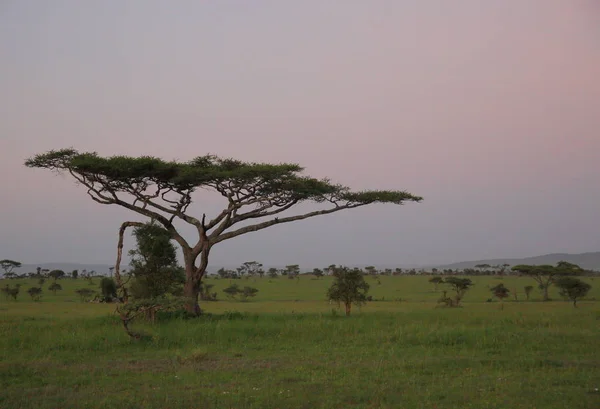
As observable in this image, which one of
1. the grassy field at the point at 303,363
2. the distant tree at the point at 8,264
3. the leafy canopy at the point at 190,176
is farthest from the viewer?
the distant tree at the point at 8,264

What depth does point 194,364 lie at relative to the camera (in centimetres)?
1149

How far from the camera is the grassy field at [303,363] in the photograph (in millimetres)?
8391

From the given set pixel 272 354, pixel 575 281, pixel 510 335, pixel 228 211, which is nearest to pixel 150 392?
pixel 272 354

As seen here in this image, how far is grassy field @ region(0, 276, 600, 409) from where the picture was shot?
8391 millimetres

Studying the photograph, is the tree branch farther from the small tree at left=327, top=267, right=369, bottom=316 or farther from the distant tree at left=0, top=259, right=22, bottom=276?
the distant tree at left=0, top=259, right=22, bottom=276

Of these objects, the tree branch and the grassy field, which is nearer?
the grassy field

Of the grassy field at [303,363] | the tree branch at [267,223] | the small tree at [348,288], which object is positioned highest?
the tree branch at [267,223]

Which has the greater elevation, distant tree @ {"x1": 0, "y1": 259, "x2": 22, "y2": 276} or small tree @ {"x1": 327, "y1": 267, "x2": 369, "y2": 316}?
distant tree @ {"x1": 0, "y1": 259, "x2": 22, "y2": 276}

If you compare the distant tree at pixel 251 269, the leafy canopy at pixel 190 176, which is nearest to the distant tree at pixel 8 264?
the distant tree at pixel 251 269

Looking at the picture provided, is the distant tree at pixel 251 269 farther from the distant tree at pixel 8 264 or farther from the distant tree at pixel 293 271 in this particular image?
the distant tree at pixel 8 264

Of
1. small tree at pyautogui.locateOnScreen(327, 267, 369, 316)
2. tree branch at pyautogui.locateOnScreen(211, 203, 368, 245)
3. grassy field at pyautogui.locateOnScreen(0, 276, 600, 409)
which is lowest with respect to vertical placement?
grassy field at pyautogui.locateOnScreen(0, 276, 600, 409)

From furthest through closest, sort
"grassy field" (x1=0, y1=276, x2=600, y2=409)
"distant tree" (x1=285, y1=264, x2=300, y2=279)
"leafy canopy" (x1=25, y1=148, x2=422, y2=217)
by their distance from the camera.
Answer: "distant tree" (x1=285, y1=264, x2=300, y2=279) → "leafy canopy" (x1=25, y1=148, x2=422, y2=217) → "grassy field" (x1=0, y1=276, x2=600, y2=409)

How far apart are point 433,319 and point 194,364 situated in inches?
407

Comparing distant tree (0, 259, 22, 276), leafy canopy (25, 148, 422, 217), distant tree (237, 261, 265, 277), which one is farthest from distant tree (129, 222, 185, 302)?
distant tree (237, 261, 265, 277)
